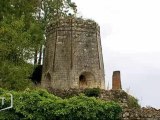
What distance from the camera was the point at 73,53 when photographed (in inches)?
1132

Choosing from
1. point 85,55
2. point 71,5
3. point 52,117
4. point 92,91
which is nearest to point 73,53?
point 85,55

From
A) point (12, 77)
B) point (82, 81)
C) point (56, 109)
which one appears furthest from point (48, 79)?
point (56, 109)

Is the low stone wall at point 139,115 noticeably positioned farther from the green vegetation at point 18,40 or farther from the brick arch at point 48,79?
the brick arch at point 48,79

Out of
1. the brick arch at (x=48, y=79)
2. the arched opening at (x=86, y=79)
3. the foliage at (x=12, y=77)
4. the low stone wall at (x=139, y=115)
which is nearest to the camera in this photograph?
the low stone wall at (x=139, y=115)

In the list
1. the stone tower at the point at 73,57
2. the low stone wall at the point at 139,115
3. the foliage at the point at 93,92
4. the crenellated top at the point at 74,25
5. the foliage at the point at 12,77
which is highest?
the crenellated top at the point at 74,25

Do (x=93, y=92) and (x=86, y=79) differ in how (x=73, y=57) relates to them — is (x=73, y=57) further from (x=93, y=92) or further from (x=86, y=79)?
(x=93, y=92)

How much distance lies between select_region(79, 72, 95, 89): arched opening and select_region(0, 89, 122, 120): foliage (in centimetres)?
958

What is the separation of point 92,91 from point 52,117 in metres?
6.94

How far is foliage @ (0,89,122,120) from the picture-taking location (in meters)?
18.8

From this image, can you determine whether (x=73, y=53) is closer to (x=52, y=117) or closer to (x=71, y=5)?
(x=71, y=5)

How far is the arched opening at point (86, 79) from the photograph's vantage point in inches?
1134

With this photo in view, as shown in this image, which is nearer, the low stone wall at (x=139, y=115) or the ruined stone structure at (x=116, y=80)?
the low stone wall at (x=139, y=115)

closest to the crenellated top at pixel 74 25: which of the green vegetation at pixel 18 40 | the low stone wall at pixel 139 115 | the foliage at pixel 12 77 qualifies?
the green vegetation at pixel 18 40

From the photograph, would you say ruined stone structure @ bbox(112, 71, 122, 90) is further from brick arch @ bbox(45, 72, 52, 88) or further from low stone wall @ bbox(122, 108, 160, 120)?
low stone wall @ bbox(122, 108, 160, 120)
